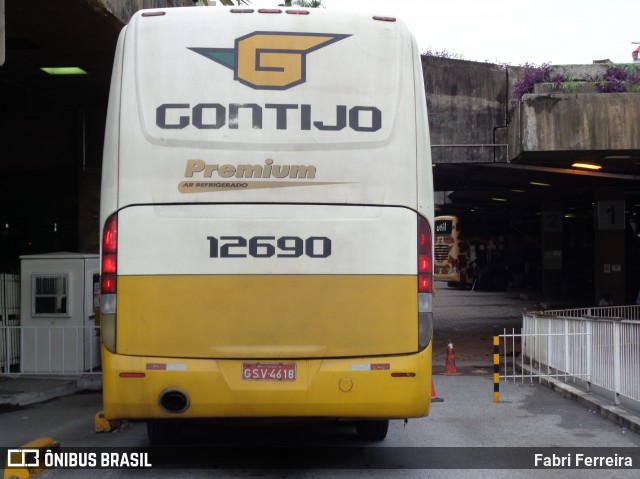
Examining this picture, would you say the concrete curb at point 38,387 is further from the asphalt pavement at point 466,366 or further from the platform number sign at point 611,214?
the platform number sign at point 611,214

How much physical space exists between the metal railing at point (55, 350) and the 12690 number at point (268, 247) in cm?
874

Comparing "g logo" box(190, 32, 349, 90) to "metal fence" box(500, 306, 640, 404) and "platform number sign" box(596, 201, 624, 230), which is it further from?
"platform number sign" box(596, 201, 624, 230)

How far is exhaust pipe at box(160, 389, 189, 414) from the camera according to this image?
6.76 metres

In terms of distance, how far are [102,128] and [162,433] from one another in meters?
11.0

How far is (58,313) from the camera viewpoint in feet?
49.6

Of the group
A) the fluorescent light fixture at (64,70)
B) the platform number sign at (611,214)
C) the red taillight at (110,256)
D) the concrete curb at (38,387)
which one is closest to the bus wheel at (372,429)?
the red taillight at (110,256)

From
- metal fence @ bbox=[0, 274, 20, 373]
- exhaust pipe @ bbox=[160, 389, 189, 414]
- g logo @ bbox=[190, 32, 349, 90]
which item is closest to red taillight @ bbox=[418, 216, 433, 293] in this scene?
g logo @ bbox=[190, 32, 349, 90]

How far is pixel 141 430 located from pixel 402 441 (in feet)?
10.6

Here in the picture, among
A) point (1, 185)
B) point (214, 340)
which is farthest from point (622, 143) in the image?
point (1, 185)

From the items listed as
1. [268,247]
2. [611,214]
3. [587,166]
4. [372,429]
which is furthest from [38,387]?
[611,214]

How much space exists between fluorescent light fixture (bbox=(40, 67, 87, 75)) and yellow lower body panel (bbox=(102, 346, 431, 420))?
9977mm

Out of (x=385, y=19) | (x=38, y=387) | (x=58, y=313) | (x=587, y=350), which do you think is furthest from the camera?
(x=58, y=313)

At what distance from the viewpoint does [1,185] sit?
23609 millimetres

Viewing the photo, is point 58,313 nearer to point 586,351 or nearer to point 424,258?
point 586,351
